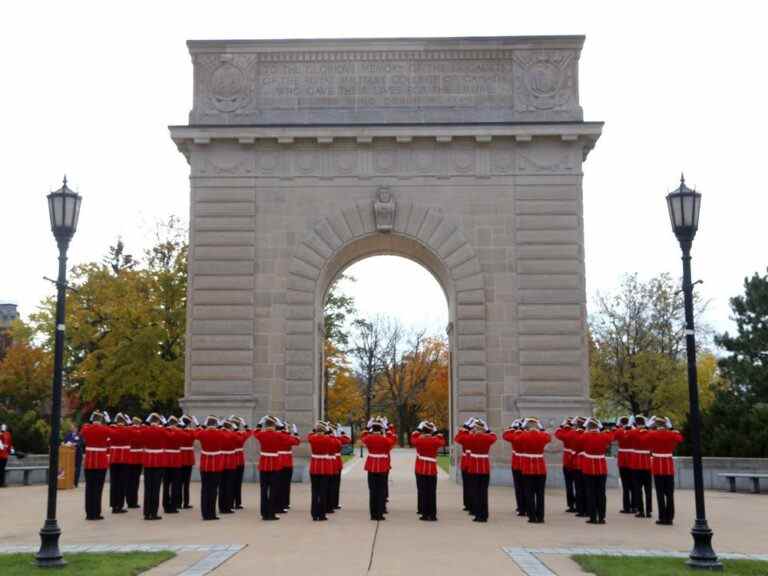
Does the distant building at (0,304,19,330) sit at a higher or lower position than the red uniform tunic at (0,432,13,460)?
higher

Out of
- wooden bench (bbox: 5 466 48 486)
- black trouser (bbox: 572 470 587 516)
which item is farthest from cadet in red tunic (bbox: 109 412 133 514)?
black trouser (bbox: 572 470 587 516)

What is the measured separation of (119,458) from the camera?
1698 centimetres

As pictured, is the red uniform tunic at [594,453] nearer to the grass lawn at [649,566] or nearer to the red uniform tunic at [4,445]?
the grass lawn at [649,566]

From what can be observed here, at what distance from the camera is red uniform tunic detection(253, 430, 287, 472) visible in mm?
16094

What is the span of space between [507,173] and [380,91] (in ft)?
14.4

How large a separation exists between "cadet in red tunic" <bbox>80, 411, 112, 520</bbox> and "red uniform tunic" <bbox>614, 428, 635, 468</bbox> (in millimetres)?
9895

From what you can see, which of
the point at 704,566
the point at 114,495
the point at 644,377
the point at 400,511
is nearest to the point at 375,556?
the point at 704,566

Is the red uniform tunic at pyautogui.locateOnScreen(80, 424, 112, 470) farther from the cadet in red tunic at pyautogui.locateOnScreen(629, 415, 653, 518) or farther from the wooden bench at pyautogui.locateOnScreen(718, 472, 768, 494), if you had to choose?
the wooden bench at pyautogui.locateOnScreen(718, 472, 768, 494)

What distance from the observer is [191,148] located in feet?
81.0

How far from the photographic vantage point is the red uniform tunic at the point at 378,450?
16031mm

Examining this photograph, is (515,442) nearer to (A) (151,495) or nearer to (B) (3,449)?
(A) (151,495)

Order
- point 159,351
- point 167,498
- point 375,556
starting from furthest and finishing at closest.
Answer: point 159,351, point 167,498, point 375,556

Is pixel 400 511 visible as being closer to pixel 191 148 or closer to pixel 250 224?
pixel 250 224

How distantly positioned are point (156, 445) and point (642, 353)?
109 feet
